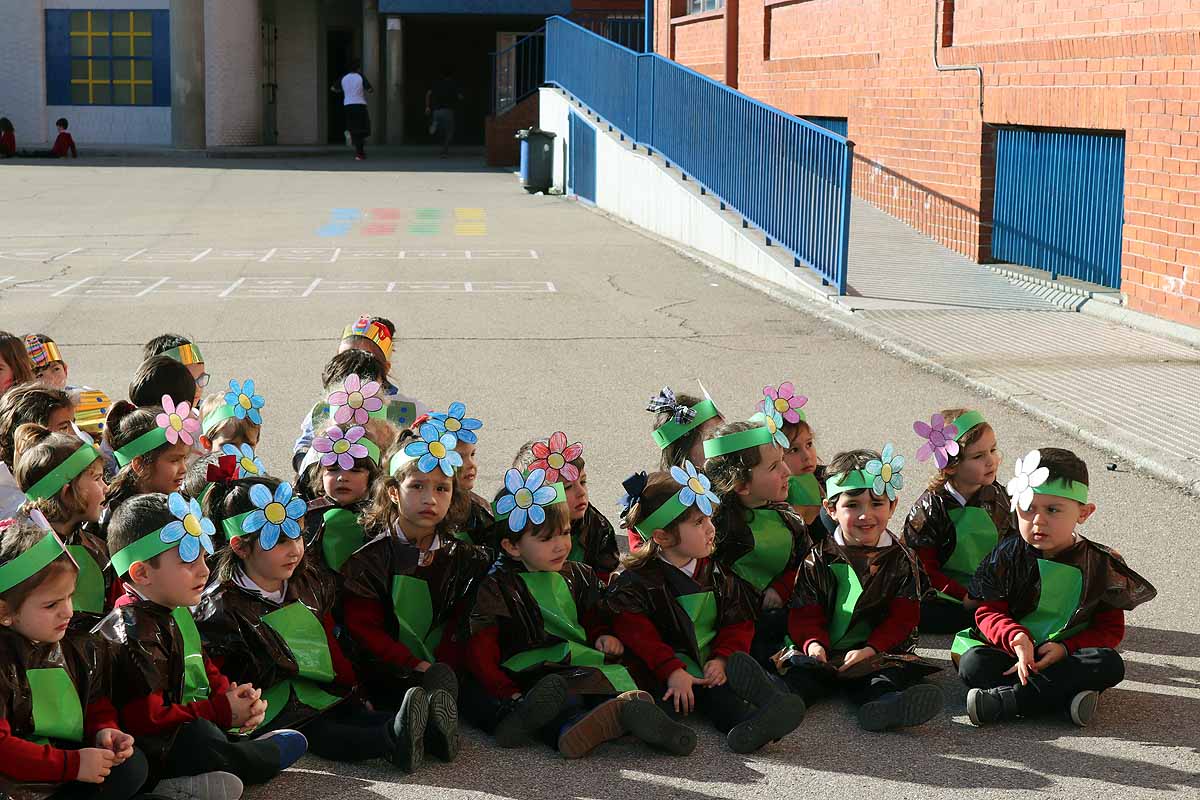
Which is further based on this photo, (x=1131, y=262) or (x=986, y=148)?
(x=986, y=148)

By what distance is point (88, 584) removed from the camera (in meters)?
4.81

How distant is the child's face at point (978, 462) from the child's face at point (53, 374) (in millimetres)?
4080

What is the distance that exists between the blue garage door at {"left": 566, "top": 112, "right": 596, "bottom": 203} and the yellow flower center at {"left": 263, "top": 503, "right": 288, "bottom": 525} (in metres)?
20.0

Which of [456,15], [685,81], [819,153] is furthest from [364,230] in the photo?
[456,15]

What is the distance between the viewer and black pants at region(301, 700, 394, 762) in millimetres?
4512

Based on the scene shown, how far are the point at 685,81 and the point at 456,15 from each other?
54.8 ft

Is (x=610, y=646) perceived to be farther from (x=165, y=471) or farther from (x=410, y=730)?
(x=165, y=471)

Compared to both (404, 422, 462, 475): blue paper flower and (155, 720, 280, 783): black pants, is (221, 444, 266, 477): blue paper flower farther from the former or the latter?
(155, 720, 280, 783): black pants

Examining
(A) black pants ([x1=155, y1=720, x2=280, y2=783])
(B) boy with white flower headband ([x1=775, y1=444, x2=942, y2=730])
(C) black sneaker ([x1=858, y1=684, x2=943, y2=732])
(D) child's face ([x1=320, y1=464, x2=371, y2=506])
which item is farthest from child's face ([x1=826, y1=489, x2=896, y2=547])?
(A) black pants ([x1=155, y1=720, x2=280, y2=783])

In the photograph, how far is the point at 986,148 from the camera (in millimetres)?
15641

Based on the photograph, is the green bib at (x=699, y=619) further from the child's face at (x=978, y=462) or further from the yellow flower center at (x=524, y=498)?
the child's face at (x=978, y=462)

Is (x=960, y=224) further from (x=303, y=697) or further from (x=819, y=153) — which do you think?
(x=303, y=697)

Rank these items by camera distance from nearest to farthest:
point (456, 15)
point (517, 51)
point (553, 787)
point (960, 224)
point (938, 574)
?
point (553, 787)
point (938, 574)
point (960, 224)
point (517, 51)
point (456, 15)

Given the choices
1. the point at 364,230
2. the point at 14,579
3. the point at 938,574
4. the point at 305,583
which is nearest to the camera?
the point at 14,579
